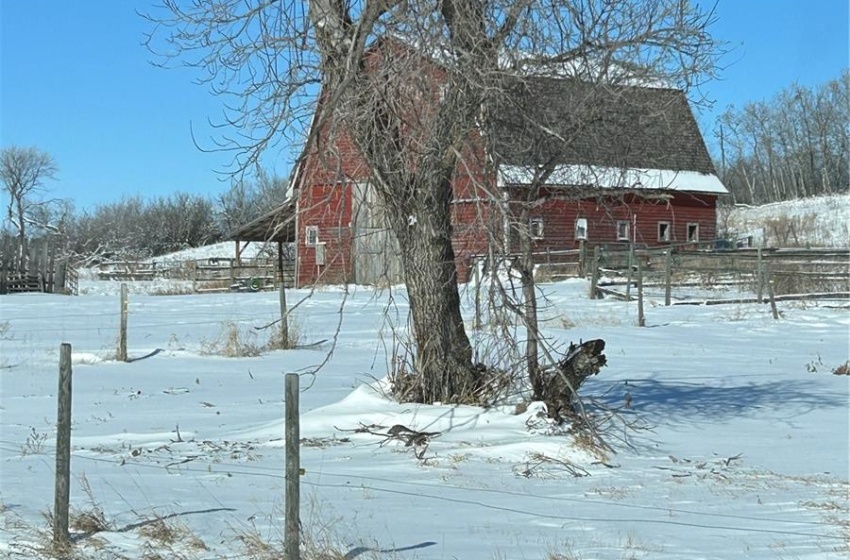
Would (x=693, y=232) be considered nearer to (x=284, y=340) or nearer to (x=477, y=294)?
(x=284, y=340)

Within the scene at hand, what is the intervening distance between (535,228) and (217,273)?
37.4 m

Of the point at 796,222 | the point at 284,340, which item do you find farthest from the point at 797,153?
the point at 284,340

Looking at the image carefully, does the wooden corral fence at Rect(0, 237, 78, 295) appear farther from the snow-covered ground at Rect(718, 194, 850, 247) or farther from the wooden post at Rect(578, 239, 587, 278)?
the snow-covered ground at Rect(718, 194, 850, 247)

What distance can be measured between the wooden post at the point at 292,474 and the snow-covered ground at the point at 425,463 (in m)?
0.48

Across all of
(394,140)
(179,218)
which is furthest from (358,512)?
(179,218)

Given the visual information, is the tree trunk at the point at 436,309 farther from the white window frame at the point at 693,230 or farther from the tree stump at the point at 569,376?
the white window frame at the point at 693,230

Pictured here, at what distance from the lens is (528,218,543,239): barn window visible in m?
8.09

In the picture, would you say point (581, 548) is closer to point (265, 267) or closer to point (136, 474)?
point (136, 474)

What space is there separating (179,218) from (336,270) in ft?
211

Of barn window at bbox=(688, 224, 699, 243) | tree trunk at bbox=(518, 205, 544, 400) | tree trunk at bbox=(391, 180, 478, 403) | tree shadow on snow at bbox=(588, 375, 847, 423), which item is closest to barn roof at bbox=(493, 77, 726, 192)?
tree trunk at bbox=(518, 205, 544, 400)

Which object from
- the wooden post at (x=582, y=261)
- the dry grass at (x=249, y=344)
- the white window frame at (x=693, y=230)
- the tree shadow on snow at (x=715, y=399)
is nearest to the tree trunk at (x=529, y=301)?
the tree shadow on snow at (x=715, y=399)

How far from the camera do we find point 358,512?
234 inches

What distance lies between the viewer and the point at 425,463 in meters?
7.55

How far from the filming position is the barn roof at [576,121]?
8344 mm
